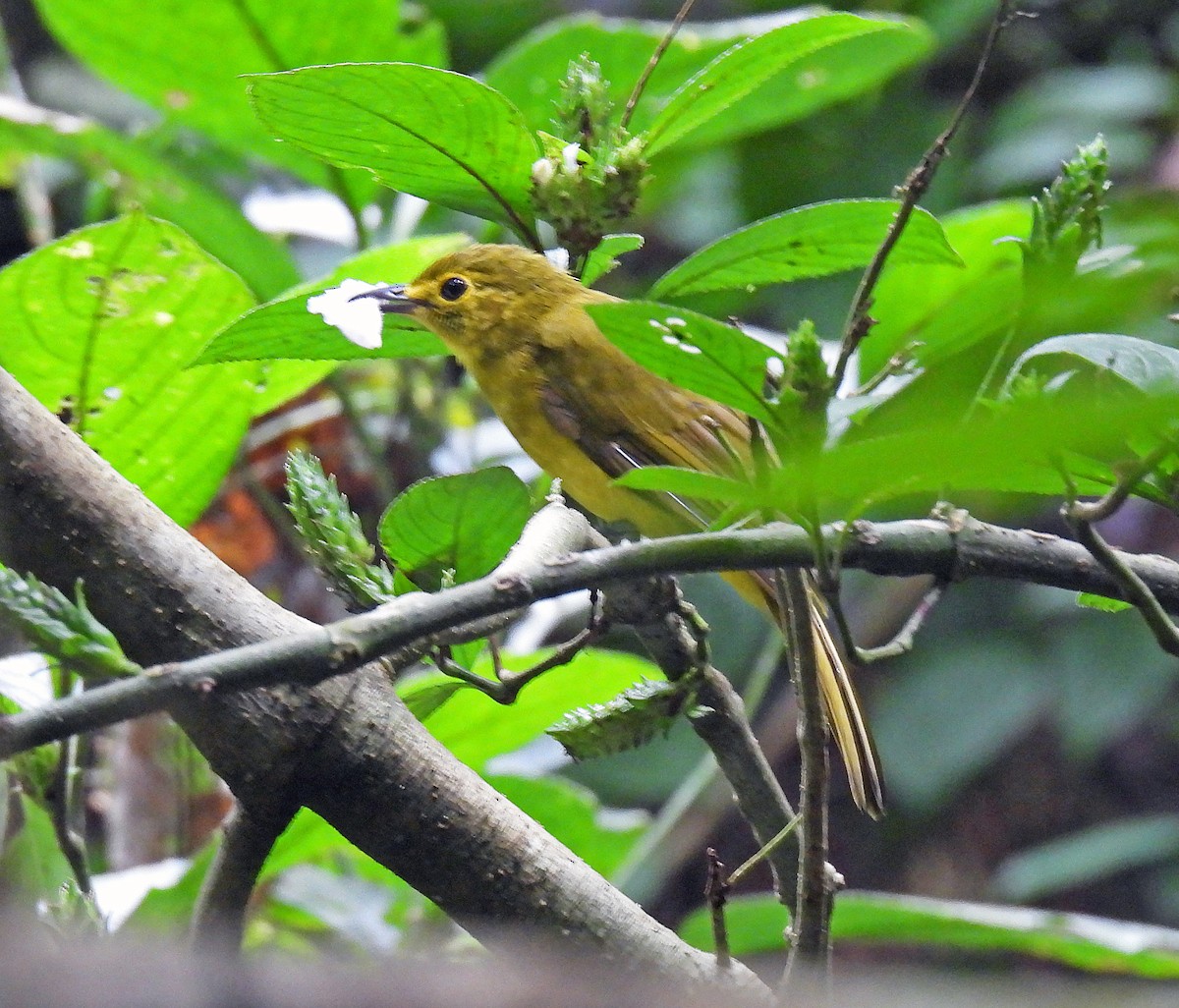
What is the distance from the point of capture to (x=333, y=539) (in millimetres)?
1093

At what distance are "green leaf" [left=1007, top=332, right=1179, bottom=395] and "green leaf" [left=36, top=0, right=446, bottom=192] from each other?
1.46m

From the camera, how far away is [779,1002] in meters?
0.86

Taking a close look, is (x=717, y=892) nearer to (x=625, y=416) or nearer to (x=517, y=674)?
(x=517, y=674)

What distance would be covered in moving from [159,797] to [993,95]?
3892 millimetres

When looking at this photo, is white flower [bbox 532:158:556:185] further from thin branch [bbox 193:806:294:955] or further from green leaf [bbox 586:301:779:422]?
thin branch [bbox 193:806:294:955]

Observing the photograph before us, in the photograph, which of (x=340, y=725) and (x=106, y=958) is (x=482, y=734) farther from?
(x=106, y=958)

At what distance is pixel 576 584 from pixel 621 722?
31cm

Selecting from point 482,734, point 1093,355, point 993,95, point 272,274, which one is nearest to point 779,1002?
point 1093,355

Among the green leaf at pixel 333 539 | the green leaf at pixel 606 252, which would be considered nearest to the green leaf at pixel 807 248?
the green leaf at pixel 606 252

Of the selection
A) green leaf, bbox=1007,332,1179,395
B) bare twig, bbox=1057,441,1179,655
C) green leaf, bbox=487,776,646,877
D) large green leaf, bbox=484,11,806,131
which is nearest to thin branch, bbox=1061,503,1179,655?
bare twig, bbox=1057,441,1179,655

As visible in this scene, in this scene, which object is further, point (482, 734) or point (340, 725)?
point (482, 734)

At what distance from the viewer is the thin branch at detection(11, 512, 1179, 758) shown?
0.72 metres

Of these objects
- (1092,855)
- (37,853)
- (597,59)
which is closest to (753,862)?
(37,853)

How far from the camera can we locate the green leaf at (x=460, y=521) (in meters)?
1.13
